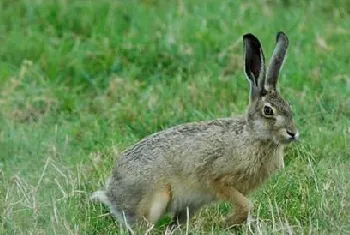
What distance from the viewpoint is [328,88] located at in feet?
27.3

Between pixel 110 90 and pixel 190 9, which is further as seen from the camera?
pixel 190 9

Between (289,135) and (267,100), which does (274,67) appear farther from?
(289,135)

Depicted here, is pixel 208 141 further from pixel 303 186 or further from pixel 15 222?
pixel 15 222

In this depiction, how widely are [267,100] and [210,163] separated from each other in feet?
1.50

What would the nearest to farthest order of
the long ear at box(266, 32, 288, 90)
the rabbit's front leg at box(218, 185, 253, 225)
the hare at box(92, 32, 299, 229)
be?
1. the rabbit's front leg at box(218, 185, 253, 225)
2. the hare at box(92, 32, 299, 229)
3. the long ear at box(266, 32, 288, 90)

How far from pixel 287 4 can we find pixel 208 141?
3961 mm

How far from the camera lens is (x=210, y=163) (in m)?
6.68

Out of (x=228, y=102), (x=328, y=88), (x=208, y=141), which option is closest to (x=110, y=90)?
(x=228, y=102)

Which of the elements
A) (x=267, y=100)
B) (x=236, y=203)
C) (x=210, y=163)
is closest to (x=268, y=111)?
(x=267, y=100)

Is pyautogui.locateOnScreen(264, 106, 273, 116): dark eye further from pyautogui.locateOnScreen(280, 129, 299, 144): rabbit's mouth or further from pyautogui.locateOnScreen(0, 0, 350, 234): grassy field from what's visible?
pyautogui.locateOnScreen(0, 0, 350, 234): grassy field

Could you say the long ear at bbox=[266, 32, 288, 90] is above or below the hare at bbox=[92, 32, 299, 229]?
above

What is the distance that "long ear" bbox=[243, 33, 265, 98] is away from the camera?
6.76 m

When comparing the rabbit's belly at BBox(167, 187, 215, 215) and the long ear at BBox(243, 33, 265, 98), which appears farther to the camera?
the long ear at BBox(243, 33, 265, 98)

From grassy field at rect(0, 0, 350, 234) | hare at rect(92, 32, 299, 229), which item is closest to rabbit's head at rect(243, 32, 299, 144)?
hare at rect(92, 32, 299, 229)
